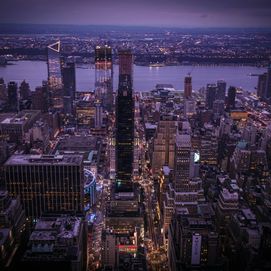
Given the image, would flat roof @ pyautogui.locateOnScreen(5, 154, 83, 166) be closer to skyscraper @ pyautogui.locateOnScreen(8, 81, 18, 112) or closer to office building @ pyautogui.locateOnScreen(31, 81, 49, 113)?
skyscraper @ pyautogui.locateOnScreen(8, 81, 18, 112)

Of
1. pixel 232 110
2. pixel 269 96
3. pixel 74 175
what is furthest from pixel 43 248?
pixel 269 96

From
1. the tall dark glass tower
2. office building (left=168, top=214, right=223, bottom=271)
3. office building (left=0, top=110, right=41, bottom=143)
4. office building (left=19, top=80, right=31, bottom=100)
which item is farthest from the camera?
office building (left=19, top=80, right=31, bottom=100)

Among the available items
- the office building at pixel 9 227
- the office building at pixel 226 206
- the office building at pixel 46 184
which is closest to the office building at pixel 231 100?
the office building at pixel 226 206

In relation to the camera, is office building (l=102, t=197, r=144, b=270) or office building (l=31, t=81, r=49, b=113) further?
office building (l=31, t=81, r=49, b=113)

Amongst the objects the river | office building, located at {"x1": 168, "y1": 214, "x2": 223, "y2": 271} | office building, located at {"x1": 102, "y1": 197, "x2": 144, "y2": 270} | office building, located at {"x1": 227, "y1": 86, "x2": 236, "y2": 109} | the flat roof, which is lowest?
office building, located at {"x1": 102, "y1": 197, "x2": 144, "y2": 270}

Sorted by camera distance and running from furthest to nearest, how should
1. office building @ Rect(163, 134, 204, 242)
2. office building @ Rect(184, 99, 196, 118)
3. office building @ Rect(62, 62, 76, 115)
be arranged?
office building @ Rect(184, 99, 196, 118) < office building @ Rect(62, 62, 76, 115) < office building @ Rect(163, 134, 204, 242)

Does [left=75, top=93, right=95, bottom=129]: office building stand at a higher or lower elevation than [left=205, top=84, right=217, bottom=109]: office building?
lower

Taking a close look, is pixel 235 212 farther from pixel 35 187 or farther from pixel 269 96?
pixel 269 96

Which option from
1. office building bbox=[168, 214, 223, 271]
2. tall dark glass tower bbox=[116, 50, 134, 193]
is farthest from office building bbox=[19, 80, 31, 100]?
A: office building bbox=[168, 214, 223, 271]
